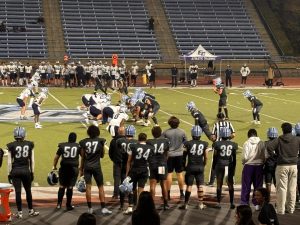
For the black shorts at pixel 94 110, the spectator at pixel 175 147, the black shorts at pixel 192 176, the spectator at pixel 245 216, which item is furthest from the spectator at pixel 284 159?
the black shorts at pixel 94 110

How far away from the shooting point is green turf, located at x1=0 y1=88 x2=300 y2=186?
1667 cm

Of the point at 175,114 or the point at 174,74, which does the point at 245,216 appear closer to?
the point at 175,114

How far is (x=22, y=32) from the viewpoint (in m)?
48.1

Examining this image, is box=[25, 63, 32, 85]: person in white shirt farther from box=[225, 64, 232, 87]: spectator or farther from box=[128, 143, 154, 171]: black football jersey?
box=[128, 143, 154, 171]: black football jersey

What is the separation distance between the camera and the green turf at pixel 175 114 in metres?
16.7

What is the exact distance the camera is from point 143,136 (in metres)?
11.0

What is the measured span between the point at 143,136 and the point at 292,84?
35.1m

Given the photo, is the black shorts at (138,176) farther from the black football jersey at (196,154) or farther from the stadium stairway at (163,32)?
the stadium stairway at (163,32)

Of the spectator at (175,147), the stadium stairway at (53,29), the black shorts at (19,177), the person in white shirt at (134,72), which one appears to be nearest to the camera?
the black shorts at (19,177)

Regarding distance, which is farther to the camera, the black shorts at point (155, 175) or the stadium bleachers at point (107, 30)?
the stadium bleachers at point (107, 30)

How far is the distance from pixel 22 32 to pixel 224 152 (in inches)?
1547

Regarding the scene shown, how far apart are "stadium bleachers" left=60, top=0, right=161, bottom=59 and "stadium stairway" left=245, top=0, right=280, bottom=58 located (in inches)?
384

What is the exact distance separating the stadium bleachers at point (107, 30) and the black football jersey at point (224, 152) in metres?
35.9

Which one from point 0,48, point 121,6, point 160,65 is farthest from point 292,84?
point 0,48
